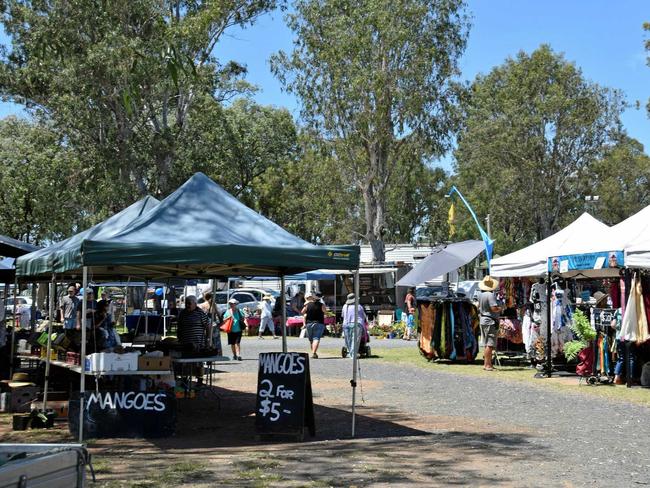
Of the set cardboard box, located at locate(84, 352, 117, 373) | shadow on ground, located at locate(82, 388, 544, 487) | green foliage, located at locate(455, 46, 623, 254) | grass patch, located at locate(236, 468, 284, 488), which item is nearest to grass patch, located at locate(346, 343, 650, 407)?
shadow on ground, located at locate(82, 388, 544, 487)

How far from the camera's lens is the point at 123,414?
9930 mm

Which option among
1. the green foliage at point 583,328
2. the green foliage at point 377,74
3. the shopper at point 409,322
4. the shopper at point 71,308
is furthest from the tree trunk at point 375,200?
the green foliage at point 583,328

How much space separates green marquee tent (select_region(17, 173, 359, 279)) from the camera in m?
9.44

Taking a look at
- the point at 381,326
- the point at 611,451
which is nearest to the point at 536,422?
the point at 611,451

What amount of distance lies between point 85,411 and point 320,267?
10.1 feet

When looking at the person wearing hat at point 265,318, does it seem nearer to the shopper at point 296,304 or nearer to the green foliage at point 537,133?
the shopper at point 296,304

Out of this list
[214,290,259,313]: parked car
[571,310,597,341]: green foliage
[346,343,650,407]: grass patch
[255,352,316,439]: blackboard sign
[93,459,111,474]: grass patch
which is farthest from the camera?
[214,290,259,313]: parked car

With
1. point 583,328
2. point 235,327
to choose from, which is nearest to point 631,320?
point 583,328

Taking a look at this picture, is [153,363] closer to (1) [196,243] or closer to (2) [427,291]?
(1) [196,243]

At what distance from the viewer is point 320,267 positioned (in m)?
10.3

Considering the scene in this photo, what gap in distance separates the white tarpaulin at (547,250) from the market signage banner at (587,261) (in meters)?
0.33

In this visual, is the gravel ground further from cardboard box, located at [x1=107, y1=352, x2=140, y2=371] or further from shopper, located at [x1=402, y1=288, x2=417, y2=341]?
shopper, located at [x1=402, y1=288, x2=417, y2=341]

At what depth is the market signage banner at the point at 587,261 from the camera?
14344 mm

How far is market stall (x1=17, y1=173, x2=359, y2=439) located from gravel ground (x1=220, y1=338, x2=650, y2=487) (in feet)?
8.24
